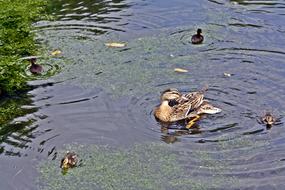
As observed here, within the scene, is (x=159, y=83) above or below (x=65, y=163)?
below

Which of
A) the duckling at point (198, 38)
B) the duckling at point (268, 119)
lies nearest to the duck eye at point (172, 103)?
the duckling at point (268, 119)

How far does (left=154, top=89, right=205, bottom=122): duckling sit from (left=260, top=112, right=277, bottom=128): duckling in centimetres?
97

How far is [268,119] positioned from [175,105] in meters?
1.43

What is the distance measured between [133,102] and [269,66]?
2.40 metres

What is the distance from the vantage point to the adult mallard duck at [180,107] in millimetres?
8883

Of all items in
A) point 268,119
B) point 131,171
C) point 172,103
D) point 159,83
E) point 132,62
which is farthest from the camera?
point 132,62

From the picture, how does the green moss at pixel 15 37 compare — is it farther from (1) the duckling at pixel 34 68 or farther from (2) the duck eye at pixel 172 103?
(2) the duck eye at pixel 172 103

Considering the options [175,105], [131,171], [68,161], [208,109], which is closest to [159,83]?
[175,105]

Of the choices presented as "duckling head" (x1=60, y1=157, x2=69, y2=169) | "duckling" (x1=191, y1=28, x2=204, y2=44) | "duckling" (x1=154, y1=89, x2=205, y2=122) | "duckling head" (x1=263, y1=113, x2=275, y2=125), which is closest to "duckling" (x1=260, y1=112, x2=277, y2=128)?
"duckling head" (x1=263, y1=113, x2=275, y2=125)

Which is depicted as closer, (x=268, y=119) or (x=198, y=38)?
(x=268, y=119)

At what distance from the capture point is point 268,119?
27.1 feet

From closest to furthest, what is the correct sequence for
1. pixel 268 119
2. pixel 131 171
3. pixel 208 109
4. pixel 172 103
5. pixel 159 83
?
pixel 131 171 < pixel 268 119 < pixel 208 109 < pixel 172 103 < pixel 159 83

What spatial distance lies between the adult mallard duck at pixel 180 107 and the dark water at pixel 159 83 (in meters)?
0.14

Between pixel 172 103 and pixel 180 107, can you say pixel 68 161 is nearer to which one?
pixel 172 103
